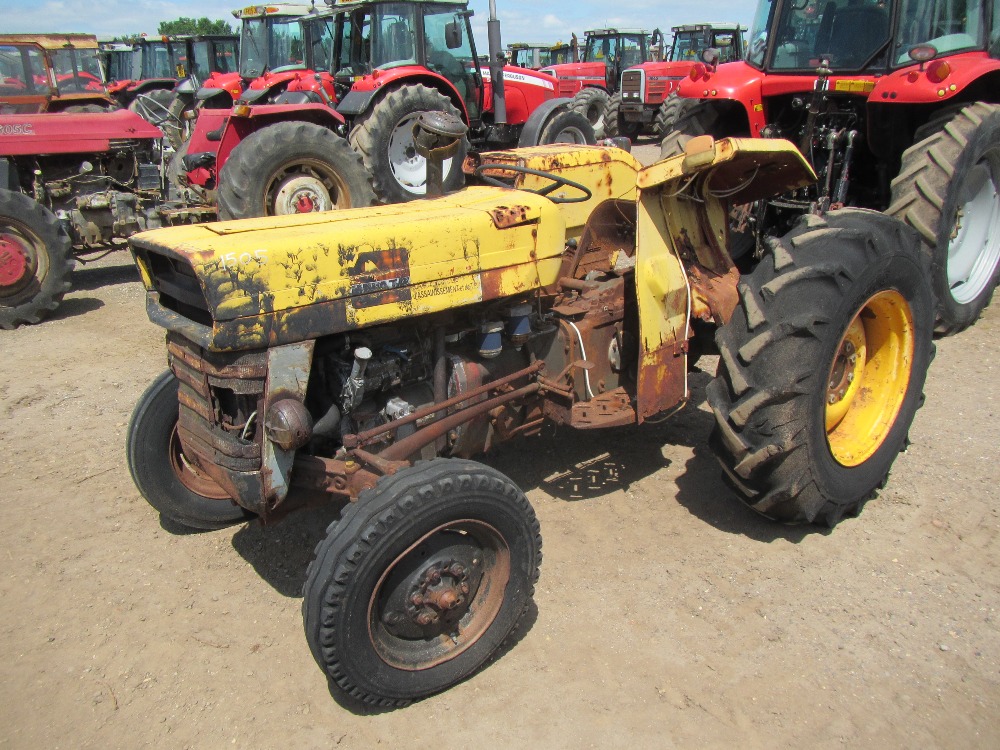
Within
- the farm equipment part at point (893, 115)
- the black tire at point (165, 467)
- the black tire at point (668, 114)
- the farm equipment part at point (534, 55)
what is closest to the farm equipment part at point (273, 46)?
the black tire at point (668, 114)

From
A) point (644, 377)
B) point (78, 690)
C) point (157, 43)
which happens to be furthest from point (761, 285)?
point (157, 43)

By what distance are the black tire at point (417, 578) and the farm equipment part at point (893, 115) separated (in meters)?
3.95

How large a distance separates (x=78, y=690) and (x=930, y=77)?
593 centimetres

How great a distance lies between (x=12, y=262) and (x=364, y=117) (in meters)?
3.55

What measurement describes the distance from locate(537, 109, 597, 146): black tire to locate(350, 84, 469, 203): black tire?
83.8 inches

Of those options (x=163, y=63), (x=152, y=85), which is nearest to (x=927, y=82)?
(x=152, y=85)

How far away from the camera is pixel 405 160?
8.13m

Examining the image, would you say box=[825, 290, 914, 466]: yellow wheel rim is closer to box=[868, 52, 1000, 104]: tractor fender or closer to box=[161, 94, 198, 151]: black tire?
box=[868, 52, 1000, 104]: tractor fender

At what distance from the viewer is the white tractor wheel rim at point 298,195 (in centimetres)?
695

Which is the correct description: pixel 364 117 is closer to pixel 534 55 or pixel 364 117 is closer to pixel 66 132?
pixel 66 132

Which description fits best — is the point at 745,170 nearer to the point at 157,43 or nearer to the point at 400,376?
the point at 400,376

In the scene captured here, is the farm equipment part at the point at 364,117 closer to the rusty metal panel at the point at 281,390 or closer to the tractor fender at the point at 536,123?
the tractor fender at the point at 536,123

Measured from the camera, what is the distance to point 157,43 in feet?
54.2

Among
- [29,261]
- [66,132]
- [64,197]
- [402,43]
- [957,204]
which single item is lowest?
[29,261]
